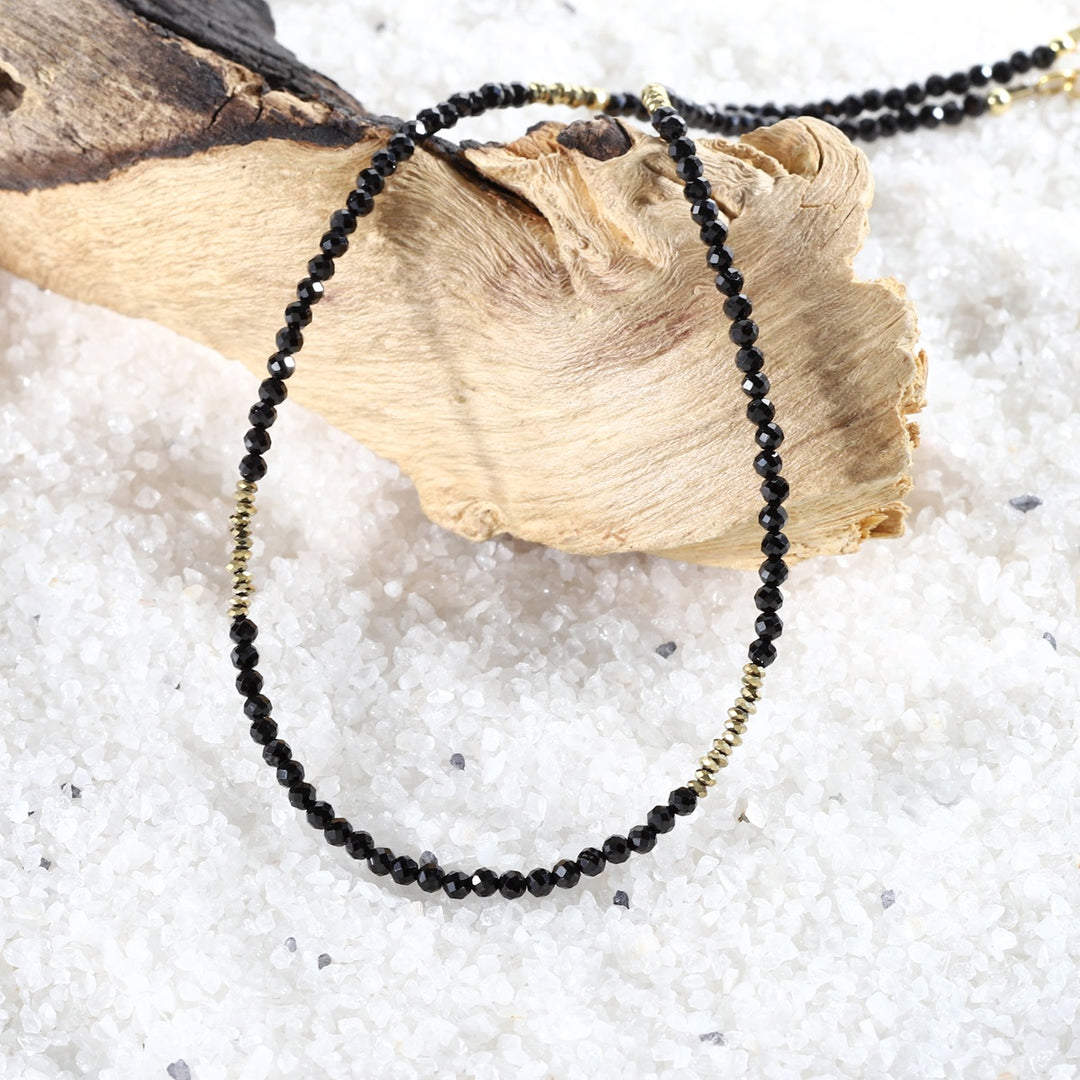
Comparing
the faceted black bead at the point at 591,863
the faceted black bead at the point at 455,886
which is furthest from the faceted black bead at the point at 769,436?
the faceted black bead at the point at 455,886

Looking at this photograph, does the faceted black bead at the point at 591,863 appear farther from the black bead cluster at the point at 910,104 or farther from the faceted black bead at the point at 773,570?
the black bead cluster at the point at 910,104

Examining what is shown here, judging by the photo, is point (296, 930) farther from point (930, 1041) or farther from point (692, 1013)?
point (930, 1041)

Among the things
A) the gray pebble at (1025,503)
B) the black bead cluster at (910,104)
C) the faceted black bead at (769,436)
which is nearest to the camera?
the faceted black bead at (769,436)

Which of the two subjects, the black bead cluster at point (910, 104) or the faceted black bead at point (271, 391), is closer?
the faceted black bead at point (271, 391)

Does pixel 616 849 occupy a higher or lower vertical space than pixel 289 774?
higher

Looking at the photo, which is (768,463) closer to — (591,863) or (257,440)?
(591,863)

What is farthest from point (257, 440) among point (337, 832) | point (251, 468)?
point (337, 832)

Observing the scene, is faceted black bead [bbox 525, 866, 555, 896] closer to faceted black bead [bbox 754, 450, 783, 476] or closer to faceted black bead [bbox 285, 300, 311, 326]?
faceted black bead [bbox 754, 450, 783, 476]
